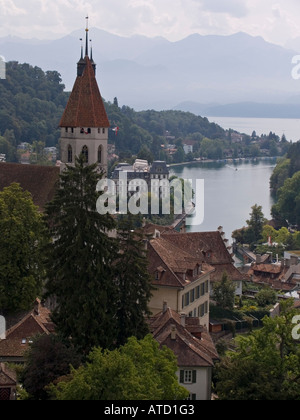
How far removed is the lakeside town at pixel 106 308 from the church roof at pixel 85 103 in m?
0.05

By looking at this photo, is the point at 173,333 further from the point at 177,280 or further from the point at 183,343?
the point at 177,280

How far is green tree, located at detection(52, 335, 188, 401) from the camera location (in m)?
17.0

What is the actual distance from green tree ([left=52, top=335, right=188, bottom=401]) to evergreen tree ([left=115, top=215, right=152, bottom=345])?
363 centimetres

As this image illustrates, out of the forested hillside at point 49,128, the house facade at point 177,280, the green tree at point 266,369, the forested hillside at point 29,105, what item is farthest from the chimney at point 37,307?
the forested hillside at point 29,105

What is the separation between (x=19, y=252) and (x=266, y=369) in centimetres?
1139

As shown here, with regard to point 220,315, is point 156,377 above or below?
above

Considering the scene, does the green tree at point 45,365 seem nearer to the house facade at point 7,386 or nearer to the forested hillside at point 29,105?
the house facade at point 7,386

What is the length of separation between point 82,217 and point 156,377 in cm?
575

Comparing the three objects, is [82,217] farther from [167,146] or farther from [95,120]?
[167,146]

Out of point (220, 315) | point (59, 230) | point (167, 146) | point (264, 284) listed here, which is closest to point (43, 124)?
point (167, 146)

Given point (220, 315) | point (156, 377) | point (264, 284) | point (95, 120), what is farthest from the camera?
point (264, 284)

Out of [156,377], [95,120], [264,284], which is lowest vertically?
[264,284]

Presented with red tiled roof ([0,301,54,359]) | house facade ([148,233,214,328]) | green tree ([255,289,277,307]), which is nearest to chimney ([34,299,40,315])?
red tiled roof ([0,301,54,359])

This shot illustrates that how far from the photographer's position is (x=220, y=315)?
113ft
